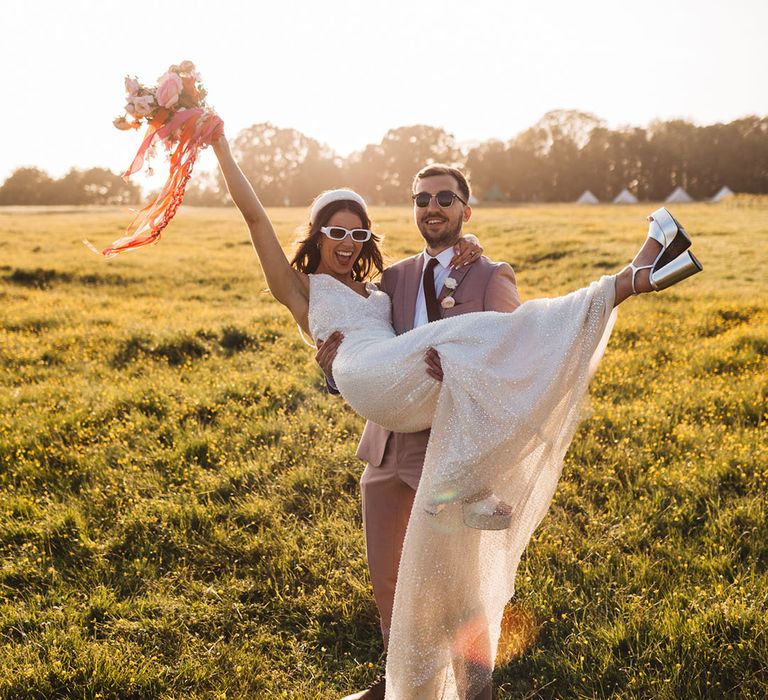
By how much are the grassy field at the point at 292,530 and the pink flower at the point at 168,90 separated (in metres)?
1.53

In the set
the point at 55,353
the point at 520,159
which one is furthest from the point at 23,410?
the point at 520,159

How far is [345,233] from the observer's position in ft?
12.1

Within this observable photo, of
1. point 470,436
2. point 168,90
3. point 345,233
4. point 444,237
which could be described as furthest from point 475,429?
point 168,90

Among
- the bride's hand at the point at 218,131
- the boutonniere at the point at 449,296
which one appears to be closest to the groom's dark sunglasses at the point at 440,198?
the boutonniere at the point at 449,296

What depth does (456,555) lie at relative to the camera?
9.60 feet

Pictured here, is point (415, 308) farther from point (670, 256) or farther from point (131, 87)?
point (131, 87)

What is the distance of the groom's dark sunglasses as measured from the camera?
11.5 feet

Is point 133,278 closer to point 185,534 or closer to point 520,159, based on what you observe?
point 185,534

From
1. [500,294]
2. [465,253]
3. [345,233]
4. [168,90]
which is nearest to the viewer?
[168,90]

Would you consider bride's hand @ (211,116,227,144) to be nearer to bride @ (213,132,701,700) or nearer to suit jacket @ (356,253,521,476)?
bride @ (213,132,701,700)

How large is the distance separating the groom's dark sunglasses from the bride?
31.8 inches

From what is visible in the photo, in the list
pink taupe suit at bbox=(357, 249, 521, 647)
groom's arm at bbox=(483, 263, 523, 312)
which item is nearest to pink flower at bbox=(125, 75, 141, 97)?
pink taupe suit at bbox=(357, 249, 521, 647)

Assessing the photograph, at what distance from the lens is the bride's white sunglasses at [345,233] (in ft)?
12.1

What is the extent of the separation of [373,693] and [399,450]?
4.66ft
